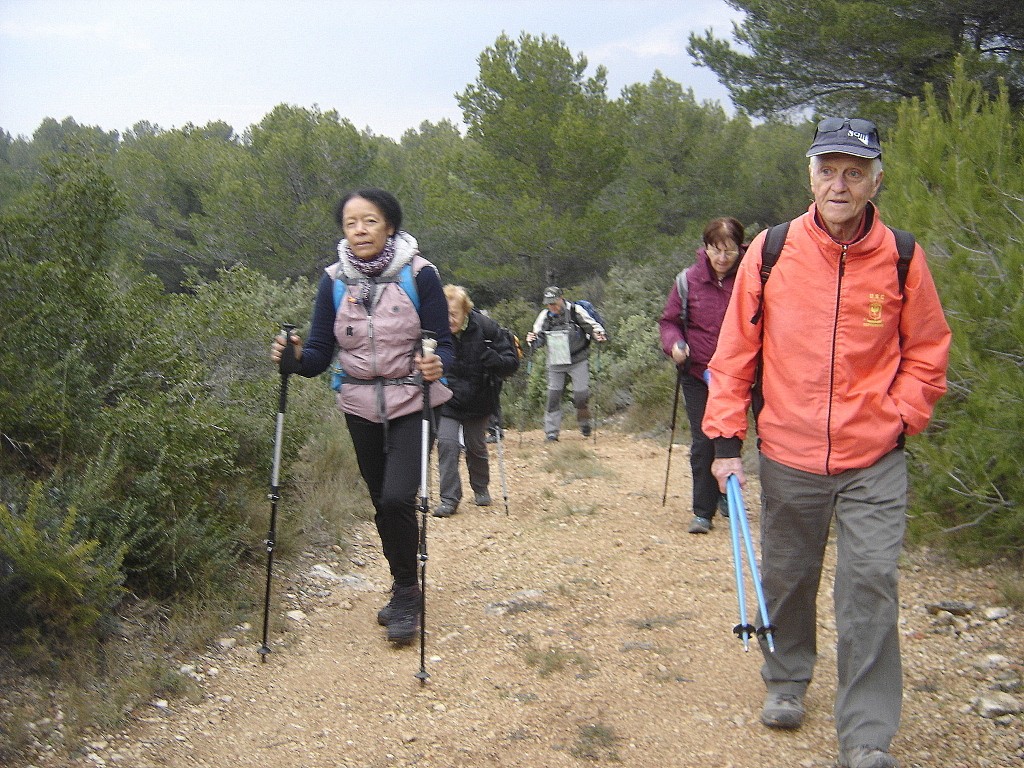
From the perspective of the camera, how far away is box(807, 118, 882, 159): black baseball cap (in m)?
3.20

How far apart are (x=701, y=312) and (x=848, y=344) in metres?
3.23

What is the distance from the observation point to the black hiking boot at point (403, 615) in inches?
186

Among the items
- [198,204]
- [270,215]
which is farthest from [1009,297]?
[198,204]

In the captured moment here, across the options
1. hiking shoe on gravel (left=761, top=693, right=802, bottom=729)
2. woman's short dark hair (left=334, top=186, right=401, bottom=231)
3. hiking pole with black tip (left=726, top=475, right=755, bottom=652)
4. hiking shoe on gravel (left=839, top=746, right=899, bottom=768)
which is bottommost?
hiking shoe on gravel (left=761, top=693, right=802, bottom=729)

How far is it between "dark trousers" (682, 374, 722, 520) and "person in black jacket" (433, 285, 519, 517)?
1.42 meters

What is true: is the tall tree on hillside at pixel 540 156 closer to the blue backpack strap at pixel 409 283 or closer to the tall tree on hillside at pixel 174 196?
A: the tall tree on hillside at pixel 174 196

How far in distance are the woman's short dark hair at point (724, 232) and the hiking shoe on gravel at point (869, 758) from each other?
3.67 m

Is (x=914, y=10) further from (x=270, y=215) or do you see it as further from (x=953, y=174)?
(x=270, y=215)

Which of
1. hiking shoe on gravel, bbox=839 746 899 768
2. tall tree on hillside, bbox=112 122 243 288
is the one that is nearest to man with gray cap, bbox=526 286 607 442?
hiking shoe on gravel, bbox=839 746 899 768

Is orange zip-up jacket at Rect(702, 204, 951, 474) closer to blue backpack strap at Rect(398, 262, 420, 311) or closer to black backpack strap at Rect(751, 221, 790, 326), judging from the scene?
black backpack strap at Rect(751, 221, 790, 326)

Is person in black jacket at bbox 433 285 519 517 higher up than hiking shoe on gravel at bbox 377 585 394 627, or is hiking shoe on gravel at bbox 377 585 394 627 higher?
person in black jacket at bbox 433 285 519 517

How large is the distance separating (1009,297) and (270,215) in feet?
63.7

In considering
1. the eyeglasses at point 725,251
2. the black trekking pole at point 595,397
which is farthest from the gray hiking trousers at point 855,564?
the black trekking pole at point 595,397

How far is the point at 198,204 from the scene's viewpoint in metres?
A: 26.9
